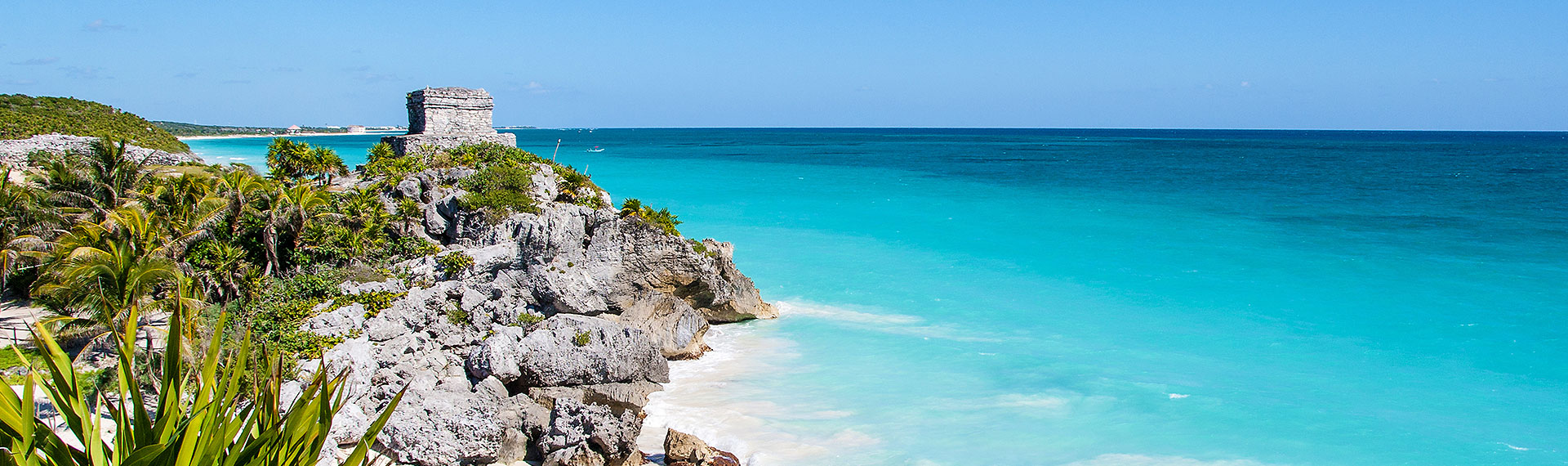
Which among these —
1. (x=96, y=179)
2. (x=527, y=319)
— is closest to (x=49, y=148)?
(x=96, y=179)

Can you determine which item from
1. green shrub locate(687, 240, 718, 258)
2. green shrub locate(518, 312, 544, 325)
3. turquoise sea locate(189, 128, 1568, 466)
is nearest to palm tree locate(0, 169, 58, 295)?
green shrub locate(518, 312, 544, 325)

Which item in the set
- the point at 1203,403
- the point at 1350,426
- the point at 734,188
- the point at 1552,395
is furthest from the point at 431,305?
the point at 734,188

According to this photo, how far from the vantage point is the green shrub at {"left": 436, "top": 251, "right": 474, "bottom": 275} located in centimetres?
1367

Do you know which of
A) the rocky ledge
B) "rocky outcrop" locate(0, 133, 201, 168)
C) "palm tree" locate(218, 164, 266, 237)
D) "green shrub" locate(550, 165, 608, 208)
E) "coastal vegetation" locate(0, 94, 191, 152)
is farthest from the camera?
"coastal vegetation" locate(0, 94, 191, 152)

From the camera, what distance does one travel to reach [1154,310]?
17062 millimetres

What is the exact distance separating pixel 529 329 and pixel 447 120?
11617mm

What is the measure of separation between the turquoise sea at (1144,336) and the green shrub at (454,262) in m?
3.88

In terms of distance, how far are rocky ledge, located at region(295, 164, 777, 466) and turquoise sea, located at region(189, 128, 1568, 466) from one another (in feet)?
3.05

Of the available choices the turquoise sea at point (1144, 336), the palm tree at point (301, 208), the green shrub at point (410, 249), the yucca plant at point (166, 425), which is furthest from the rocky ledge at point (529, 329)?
the yucca plant at point (166, 425)

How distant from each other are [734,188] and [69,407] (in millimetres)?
38067

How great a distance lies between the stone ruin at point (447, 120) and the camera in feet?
70.4

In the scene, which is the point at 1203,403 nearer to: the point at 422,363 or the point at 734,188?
the point at 422,363

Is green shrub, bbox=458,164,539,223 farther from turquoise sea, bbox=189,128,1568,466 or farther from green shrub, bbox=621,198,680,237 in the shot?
turquoise sea, bbox=189,128,1568,466

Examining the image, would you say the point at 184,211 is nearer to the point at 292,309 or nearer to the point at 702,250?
the point at 292,309
